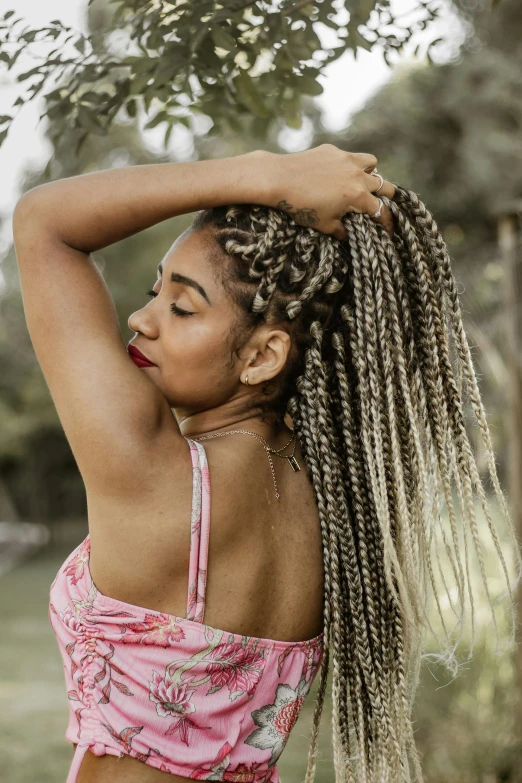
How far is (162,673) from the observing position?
5.09 feet

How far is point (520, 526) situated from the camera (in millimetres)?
4000

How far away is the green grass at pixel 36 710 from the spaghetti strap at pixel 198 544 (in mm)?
1918

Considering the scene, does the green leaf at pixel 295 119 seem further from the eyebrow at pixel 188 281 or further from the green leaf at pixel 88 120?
the eyebrow at pixel 188 281

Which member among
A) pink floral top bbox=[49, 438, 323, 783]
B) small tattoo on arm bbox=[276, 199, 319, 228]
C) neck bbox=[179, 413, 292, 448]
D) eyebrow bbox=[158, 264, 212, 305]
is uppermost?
small tattoo on arm bbox=[276, 199, 319, 228]

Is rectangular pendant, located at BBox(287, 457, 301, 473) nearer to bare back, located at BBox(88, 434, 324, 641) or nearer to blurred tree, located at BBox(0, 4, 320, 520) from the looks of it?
bare back, located at BBox(88, 434, 324, 641)

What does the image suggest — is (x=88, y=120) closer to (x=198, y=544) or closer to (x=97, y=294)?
(x=97, y=294)

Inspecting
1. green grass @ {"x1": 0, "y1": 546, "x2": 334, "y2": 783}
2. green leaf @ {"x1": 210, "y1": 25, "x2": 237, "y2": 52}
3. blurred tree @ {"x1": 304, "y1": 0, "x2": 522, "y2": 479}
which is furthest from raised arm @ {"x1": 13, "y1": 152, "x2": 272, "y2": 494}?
blurred tree @ {"x1": 304, "y1": 0, "x2": 522, "y2": 479}

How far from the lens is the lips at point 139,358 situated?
1686 millimetres

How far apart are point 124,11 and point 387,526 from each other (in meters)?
1.68

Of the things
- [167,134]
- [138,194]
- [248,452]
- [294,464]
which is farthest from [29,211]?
[167,134]

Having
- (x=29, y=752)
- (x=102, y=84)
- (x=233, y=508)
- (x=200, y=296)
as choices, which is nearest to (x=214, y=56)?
(x=102, y=84)

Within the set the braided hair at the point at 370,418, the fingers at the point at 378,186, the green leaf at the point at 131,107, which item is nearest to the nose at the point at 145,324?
the braided hair at the point at 370,418

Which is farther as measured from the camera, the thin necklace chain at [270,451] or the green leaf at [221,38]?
the green leaf at [221,38]

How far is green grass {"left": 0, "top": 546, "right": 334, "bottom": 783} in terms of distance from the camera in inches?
229
